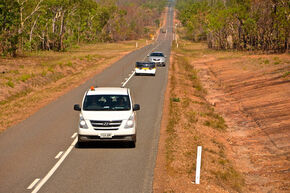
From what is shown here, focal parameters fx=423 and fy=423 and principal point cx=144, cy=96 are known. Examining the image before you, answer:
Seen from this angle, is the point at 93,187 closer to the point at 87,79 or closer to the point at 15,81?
the point at 15,81

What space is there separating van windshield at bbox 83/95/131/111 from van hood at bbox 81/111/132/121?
0.90 feet

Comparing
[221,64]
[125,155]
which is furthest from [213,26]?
[125,155]

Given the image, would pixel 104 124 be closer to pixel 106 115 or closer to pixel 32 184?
pixel 106 115

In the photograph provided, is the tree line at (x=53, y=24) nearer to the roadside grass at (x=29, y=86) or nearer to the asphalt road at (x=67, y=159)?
the roadside grass at (x=29, y=86)

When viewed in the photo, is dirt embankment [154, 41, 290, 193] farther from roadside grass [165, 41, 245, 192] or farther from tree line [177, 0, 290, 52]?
tree line [177, 0, 290, 52]

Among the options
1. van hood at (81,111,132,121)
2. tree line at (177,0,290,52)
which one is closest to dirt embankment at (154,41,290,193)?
van hood at (81,111,132,121)

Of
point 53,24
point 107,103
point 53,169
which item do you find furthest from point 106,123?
point 53,24

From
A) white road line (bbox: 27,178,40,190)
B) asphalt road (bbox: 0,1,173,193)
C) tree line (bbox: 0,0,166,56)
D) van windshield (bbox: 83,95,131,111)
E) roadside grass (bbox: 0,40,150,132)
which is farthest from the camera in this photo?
tree line (bbox: 0,0,166,56)

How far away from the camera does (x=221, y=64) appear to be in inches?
2233

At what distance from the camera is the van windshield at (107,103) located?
15.0 meters

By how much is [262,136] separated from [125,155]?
406 inches

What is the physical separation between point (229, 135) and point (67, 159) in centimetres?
1117

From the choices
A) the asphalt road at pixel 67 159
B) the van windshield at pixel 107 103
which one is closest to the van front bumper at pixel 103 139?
the asphalt road at pixel 67 159

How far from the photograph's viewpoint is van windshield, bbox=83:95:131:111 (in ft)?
49.3
